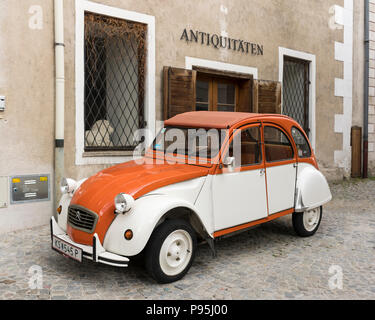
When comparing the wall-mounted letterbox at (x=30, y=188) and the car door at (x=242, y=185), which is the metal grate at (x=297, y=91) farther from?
the wall-mounted letterbox at (x=30, y=188)

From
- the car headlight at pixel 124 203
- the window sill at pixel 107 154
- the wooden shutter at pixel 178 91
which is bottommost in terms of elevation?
the car headlight at pixel 124 203

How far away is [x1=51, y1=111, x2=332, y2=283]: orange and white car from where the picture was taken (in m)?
3.58

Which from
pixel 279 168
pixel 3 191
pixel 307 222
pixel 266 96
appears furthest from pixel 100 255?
pixel 266 96

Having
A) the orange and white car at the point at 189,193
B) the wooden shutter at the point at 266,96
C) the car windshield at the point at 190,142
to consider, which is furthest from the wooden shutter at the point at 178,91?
the car windshield at the point at 190,142

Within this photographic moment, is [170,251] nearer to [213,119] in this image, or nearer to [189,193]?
[189,193]

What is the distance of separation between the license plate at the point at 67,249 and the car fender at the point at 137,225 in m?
0.26

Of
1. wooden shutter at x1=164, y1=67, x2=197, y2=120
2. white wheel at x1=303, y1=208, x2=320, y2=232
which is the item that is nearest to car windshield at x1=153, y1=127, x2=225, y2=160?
white wheel at x1=303, y1=208, x2=320, y2=232

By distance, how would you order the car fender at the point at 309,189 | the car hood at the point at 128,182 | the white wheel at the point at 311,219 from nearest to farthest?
1. the car hood at the point at 128,182
2. the car fender at the point at 309,189
3. the white wheel at the point at 311,219

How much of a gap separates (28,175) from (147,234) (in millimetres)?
2921

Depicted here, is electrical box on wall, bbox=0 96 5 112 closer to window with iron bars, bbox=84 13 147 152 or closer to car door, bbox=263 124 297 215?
window with iron bars, bbox=84 13 147 152

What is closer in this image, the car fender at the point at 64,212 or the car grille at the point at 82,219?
the car grille at the point at 82,219

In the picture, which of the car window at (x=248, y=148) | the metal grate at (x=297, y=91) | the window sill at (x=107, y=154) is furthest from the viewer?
the metal grate at (x=297, y=91)

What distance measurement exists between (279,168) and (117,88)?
3.50 meters

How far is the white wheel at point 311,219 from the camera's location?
5409 millimetres
